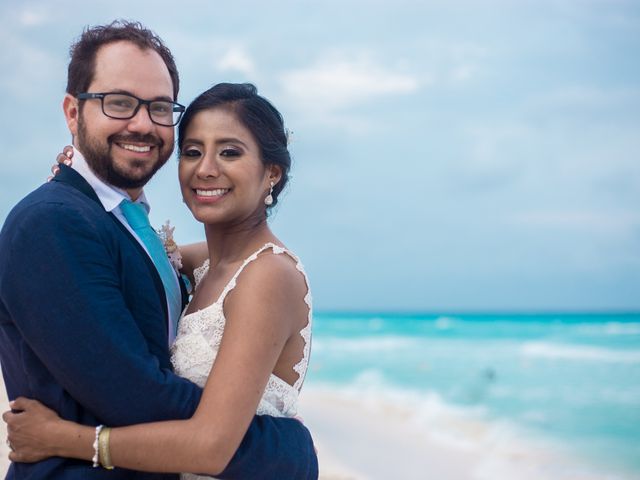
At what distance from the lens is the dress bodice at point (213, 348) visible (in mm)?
3062

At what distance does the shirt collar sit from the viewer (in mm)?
3050

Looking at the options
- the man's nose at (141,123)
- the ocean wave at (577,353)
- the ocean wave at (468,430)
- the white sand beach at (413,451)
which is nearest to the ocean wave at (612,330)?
the ocean wave at (577,353)

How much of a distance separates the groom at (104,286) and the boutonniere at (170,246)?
0.40 metres

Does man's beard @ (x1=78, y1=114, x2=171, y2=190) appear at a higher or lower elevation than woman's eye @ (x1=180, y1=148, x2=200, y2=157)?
lower

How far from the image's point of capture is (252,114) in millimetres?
3312

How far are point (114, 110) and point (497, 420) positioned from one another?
13247mm

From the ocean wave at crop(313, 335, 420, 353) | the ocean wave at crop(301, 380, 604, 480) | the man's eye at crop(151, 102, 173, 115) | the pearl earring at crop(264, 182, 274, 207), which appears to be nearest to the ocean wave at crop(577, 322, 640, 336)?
the ocean wave at crop(313, 335, 420, 353)

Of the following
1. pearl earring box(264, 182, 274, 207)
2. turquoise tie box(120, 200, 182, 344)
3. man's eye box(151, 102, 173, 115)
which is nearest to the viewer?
turquoise tie box(120, 200, 182, 344)

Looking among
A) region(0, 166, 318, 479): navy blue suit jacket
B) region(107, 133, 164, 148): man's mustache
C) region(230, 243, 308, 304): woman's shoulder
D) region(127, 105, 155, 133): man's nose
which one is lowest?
region(0, 166, 318, 479): navy blue suit jacket

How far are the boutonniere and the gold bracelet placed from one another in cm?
106

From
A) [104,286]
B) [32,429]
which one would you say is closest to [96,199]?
[104,286]

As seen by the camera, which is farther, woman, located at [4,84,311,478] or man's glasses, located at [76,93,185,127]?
man's glasses, located at [76,93,185,127]

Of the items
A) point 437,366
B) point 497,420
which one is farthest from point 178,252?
point 437,366

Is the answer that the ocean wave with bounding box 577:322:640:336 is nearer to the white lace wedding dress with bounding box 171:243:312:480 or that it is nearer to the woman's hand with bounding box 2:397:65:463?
the white lace wedding dress with bounding box 171:243:312:480
